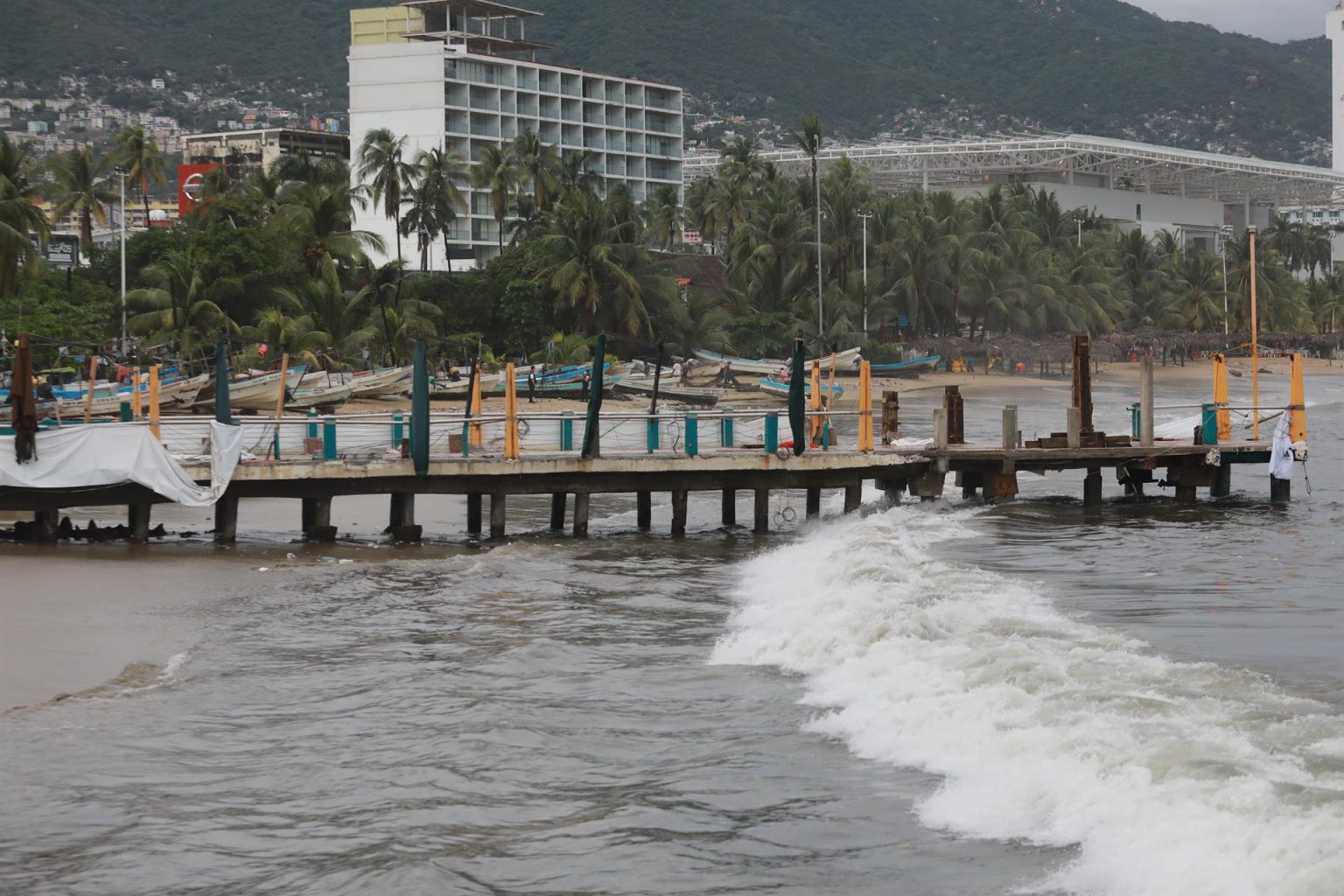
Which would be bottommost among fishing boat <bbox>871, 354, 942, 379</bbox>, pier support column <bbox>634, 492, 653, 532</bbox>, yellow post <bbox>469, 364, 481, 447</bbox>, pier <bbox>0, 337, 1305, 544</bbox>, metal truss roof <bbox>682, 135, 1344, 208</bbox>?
pier support column <bbox>634, 492, 653, 532</bbox>

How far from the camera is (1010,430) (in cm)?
2831

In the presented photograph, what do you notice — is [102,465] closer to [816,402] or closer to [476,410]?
[476,410]

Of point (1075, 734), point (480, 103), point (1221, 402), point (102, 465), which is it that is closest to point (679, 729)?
point (1075, 734)

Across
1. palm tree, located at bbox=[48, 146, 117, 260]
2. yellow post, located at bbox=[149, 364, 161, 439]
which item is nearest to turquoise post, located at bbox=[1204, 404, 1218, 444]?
yellow post, located at bbox=[149, 364, 161, 439]

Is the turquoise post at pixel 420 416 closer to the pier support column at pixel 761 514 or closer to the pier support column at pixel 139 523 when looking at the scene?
the pier support column at pixel 139 523

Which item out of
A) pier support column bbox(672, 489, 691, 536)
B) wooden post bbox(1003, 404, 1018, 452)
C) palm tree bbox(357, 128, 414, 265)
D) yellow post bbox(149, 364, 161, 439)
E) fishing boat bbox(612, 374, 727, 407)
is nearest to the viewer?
yellow post bbox(149, 364, 161, 439)

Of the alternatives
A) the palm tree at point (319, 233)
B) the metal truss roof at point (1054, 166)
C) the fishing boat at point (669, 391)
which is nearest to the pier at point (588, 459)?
the fishing boat at point (669, 391)

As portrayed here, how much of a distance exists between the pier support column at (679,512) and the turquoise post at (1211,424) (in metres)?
9.98

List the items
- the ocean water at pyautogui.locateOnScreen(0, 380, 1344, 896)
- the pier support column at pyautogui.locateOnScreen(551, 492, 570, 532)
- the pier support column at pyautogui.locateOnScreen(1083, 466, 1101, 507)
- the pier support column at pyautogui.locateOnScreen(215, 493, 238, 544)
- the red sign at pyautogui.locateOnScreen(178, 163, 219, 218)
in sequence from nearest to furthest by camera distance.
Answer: the ocean water at pyautogui.locateOnScreen(0, 380, 1344, 896) → the pier support column at pyautogui.locateOnScreen(215, 493, 238, 544) → the pier support column at pyautogui.locateOnScreen(551, 492, 570, 532) → the pier support column at pyautogui.locateOnScreen(1083, 466, 1101, 507) → the red sign at pyautogui.locateOnScreen(178, 163, 219, 218)

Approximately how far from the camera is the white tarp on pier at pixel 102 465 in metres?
23.8

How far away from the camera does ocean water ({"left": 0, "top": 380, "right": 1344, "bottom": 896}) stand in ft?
30.0

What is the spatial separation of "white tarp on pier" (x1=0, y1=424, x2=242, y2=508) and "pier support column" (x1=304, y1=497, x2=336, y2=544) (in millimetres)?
1783

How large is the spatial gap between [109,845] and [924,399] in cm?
7177

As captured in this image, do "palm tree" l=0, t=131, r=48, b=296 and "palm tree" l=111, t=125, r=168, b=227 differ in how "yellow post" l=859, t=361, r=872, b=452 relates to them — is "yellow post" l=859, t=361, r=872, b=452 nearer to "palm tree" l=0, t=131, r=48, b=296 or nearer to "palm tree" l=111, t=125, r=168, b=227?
"palm tree" l=0, t=131, r=48, b=296
